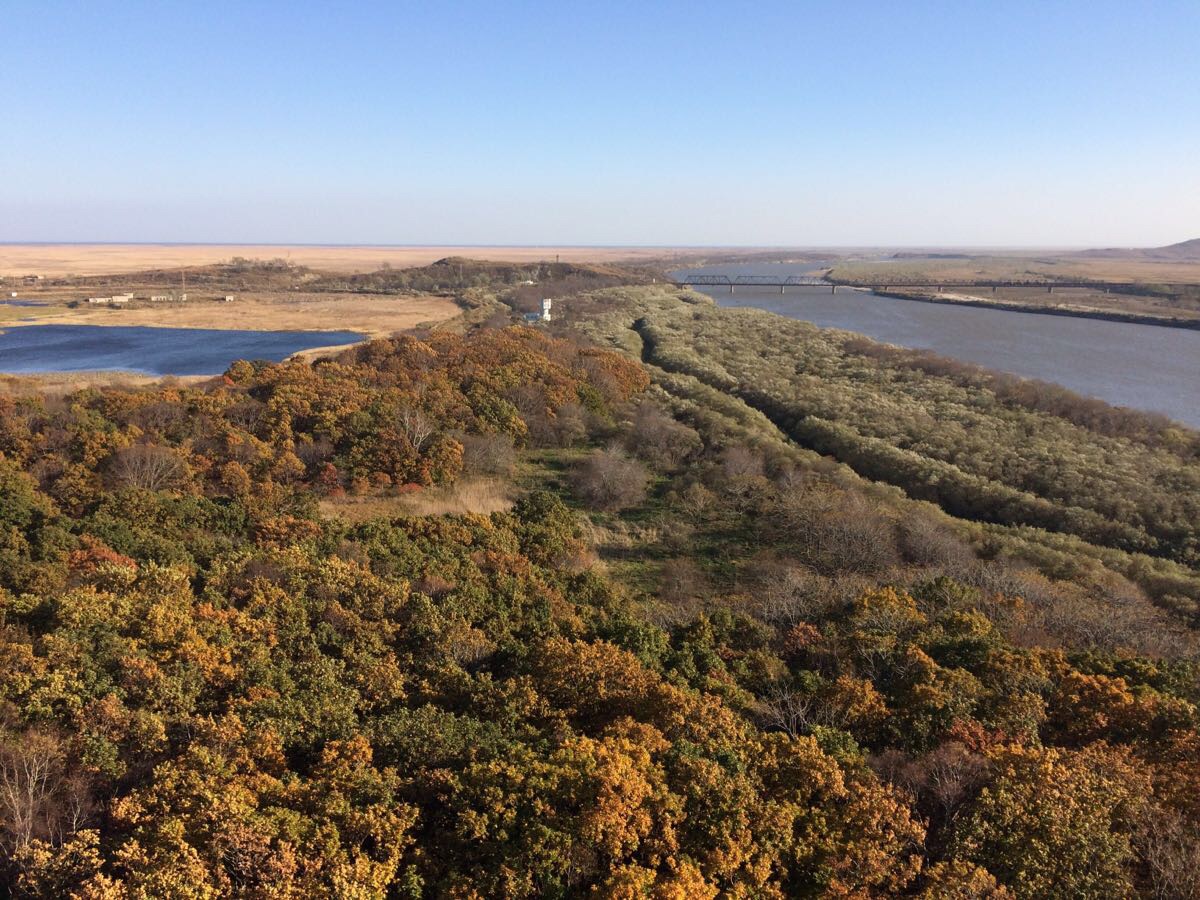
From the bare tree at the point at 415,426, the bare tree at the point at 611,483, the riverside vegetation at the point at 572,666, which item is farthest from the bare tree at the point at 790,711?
the bare tree at the point at 415,426

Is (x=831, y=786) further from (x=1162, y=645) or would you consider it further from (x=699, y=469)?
(x=699, y=469)

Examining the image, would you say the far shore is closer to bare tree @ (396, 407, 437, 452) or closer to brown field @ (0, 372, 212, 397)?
bare tree @ (396, 407, 437, 452)

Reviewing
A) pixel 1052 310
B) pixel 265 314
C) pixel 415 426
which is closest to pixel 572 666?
pixel 415 426

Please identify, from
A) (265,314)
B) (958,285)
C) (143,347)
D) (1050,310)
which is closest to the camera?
(143,347)

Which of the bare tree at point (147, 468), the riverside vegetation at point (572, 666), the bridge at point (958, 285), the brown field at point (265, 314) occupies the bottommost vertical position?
the riverside vegetation at point (572, 666)

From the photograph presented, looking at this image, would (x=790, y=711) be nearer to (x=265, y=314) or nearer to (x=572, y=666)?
(x=572, y=666)

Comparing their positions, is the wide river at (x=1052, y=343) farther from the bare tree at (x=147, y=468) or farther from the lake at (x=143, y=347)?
the lake at (x=143, y=347)
